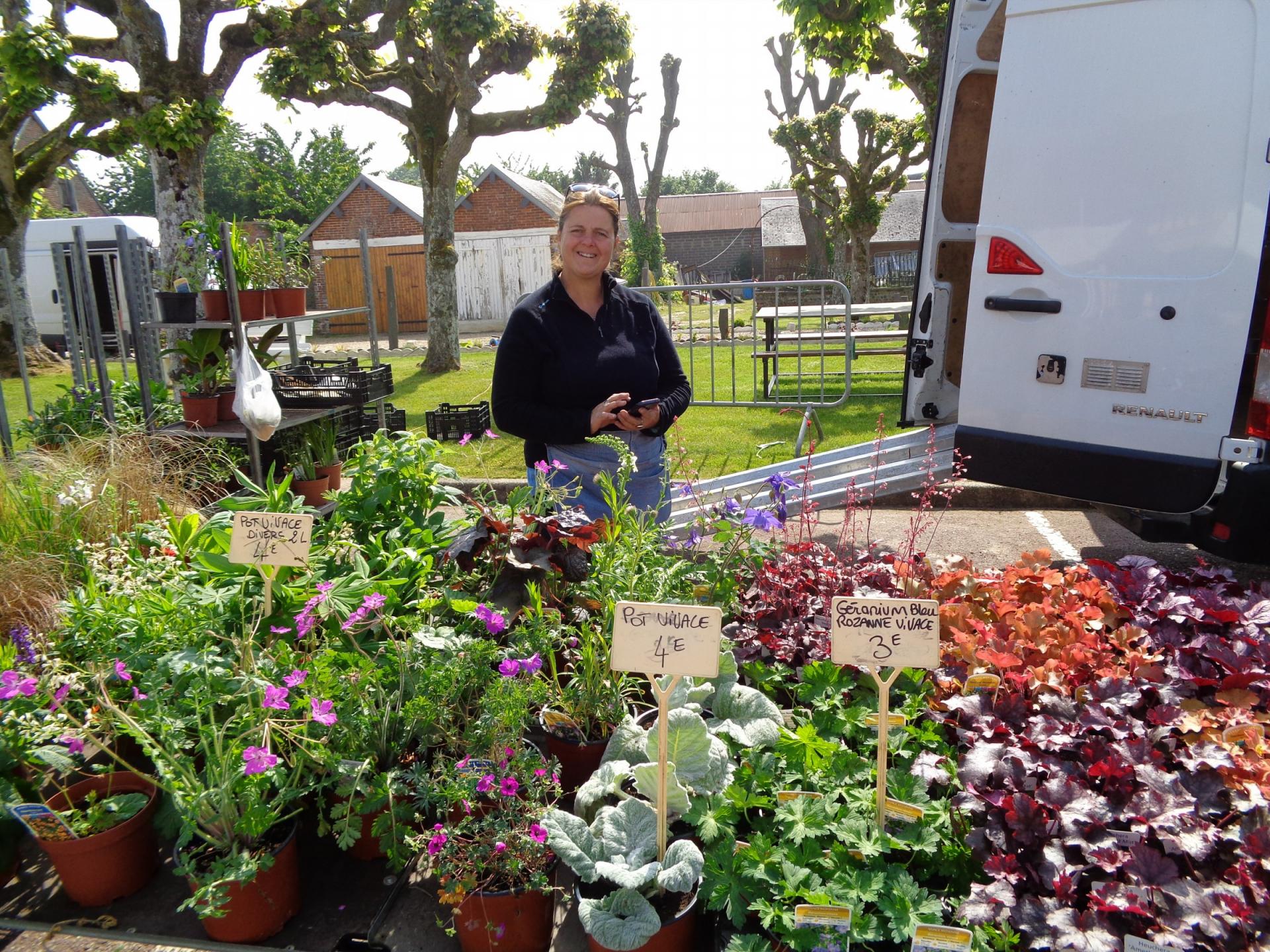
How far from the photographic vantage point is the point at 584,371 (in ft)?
10.2

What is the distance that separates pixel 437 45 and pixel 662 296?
15633 millimetres

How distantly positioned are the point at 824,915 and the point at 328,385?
15.2 feet

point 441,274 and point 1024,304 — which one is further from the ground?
point 441,274

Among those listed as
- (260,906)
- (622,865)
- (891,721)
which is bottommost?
(260,906)

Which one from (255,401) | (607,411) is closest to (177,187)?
(255,401)

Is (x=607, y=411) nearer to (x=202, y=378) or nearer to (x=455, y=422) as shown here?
(x=202, y=378)

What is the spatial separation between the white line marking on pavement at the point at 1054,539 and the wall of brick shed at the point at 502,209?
2369cm

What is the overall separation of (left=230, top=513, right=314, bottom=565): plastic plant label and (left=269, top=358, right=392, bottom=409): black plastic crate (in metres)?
3.20

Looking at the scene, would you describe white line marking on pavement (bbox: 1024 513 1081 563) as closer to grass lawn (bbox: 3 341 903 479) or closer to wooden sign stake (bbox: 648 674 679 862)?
grass lawn (bbox: 3 341 903 479)

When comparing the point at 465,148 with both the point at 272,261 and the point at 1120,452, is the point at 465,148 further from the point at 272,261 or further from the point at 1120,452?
the point at 1120,452

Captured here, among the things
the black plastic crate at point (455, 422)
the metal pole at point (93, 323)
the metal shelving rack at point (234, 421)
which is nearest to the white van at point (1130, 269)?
the metal shelving rack at point (234, 421)

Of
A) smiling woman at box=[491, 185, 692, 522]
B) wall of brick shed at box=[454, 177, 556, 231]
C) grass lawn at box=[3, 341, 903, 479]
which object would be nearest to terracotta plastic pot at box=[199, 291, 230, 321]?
grass lawn at box=[3, 341, 903, 479]

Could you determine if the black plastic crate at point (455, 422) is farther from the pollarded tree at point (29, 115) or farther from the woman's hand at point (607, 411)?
the woman's hand at point (607, 411)

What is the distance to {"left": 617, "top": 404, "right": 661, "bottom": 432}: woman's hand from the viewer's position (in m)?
3.05
